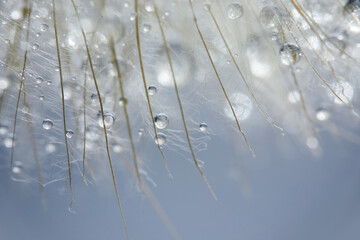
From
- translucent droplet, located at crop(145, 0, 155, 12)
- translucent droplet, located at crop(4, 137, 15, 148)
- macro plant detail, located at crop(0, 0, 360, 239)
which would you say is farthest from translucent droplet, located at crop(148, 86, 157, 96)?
translucent droplet, located at crop(4, 137, 15, 148)

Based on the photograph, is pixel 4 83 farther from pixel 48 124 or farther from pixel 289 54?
pixel 289 54

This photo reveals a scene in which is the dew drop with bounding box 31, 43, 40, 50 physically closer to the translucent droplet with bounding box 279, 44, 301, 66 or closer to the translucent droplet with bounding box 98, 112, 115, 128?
the translucent droplet with bounding box 98, 112, 115, 128

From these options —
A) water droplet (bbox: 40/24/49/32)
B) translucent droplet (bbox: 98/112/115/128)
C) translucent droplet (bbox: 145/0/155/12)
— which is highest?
water droplet (bbox: 40/24/49/32)

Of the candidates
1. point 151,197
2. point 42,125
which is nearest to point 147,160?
point 151,197

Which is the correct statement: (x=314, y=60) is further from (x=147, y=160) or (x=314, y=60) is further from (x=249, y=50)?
(x=147, y=160)

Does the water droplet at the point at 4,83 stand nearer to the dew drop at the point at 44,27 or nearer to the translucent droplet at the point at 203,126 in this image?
the dew drop at the point at 44,27

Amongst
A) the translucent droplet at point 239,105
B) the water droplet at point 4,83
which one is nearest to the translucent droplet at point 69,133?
the water droplet at point 4,83
